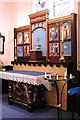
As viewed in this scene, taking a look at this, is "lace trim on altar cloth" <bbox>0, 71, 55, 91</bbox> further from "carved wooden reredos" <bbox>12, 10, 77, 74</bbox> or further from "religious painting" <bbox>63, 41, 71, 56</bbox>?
"religious painting" <bbox>63, 41, 71, 56</bbox>

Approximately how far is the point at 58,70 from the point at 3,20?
2.83 metres

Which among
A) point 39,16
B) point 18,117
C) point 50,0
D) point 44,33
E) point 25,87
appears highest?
point 50,0

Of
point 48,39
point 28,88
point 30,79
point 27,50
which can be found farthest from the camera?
point 27,50

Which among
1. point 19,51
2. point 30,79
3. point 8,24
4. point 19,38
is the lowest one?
point 30,79

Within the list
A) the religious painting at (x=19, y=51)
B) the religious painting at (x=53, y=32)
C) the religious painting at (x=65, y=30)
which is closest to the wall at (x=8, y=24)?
the religious painting at (x=19, y=51)

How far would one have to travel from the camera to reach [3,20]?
231 inches

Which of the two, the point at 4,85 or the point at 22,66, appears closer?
the point at 22,66

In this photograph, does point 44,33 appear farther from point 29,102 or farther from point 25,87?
point 29,102

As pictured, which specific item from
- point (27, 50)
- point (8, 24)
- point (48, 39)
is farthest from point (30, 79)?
point (8, 24)

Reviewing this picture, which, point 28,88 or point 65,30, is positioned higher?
point 65,30

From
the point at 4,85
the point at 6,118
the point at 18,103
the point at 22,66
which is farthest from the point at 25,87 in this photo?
the point at 4,85

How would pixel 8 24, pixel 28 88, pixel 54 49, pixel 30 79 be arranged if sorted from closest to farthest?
pixel 30 79
pixel 28 88
pixel 54 49
pixel 8 24

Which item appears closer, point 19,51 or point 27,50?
point 27,50

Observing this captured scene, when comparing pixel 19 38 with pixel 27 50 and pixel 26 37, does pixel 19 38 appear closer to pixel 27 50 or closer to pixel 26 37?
pixel 26 37
